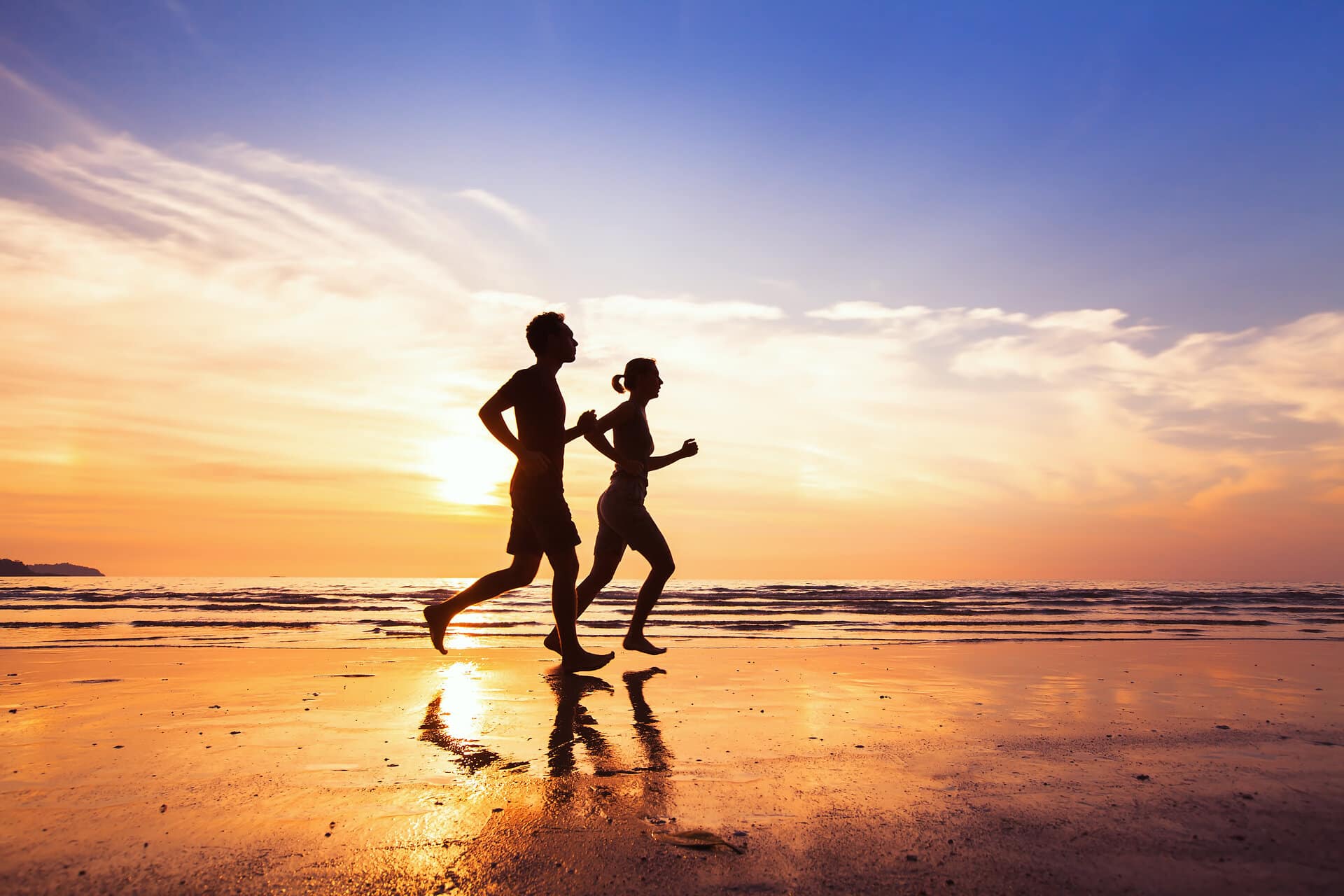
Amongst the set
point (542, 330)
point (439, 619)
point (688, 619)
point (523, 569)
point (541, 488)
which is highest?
point (542, 330)

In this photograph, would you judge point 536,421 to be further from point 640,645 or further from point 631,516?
→ point 640,645

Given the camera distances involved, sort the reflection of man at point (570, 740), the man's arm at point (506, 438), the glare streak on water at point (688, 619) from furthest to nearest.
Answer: the glare streak on water at point (688, 619) < the man's arm at point (506, 438) < the reflection of man at point (570, 740)

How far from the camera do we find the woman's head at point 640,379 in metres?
6.87

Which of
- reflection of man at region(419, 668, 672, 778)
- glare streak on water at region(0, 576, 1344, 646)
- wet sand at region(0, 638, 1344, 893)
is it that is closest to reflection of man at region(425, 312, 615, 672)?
wet sand at region(0, 638, 1344, 893)

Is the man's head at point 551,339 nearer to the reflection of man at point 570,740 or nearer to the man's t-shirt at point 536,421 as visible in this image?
the man's t-shirt at point 536,421

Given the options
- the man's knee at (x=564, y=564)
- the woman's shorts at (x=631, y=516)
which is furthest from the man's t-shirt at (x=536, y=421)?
the woman's shorts at (x=631, y=516)

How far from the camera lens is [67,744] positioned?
11.5ft

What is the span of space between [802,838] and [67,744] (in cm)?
329

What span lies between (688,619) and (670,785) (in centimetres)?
1142

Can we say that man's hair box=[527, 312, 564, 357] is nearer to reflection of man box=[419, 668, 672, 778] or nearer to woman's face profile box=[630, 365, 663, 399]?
woman's face profile box=[630, 365, 663, 399]

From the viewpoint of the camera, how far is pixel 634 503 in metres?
6.71

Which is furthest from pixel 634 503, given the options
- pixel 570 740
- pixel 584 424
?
pixel 570 740

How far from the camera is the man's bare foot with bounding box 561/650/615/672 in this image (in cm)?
581

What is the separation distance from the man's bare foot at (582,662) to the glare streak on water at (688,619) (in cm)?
290
